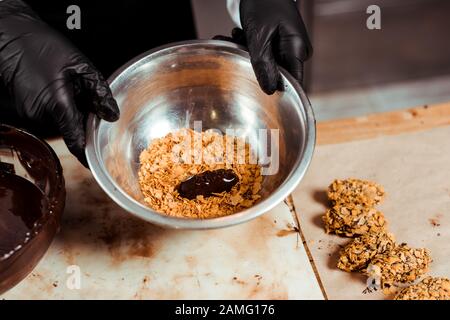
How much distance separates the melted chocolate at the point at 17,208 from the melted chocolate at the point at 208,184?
0.36 metres

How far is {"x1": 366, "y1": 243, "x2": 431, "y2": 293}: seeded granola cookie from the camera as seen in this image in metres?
1.52

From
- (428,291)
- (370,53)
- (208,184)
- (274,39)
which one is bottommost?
(370,53)

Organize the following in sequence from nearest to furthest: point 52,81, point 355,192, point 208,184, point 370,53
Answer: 1. point 52,81
2. point 208,184
3. point 355,192
4. point 370,53

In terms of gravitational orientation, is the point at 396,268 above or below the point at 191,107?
below

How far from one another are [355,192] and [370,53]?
156cm

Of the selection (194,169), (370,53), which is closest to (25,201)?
(194,169)

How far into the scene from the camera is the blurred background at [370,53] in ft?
9.06

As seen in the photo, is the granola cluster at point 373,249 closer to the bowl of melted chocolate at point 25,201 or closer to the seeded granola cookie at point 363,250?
the seeded granola cookie at point 363,250

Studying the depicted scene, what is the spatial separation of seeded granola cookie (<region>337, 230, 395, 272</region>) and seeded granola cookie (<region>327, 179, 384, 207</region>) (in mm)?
114

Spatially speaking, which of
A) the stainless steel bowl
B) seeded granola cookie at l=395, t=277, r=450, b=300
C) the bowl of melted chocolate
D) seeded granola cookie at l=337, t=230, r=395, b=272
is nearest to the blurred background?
the stainless steel bowl

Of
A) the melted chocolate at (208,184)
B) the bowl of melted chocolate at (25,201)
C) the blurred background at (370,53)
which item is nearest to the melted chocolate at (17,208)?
the bowl of melted chocolate at (25,201)

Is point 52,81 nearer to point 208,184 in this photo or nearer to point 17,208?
point 17,208

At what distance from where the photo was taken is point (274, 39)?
5.27 ft

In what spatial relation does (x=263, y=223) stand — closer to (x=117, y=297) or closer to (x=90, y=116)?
(x=117, y=297)
